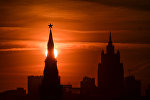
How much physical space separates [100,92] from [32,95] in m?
27.7

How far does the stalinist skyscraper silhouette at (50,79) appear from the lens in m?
→ 109

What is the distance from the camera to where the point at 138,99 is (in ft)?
616

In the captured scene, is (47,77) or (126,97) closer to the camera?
(47,77)

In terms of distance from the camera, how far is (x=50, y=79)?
10956 cm

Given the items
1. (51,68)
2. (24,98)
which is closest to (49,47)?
(51,68)

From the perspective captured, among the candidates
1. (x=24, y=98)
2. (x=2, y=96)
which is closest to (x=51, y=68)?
(x=24, y=98)

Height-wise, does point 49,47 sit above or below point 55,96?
above

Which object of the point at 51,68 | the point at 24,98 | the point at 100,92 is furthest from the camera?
the point at 100,92

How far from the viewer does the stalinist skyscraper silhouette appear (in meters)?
109

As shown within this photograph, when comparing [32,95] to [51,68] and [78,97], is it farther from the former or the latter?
[51,68]

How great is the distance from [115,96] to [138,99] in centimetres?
914

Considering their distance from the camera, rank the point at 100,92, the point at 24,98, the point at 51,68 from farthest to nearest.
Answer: the point at 100,92, the point at 24,98, the point at 51,68

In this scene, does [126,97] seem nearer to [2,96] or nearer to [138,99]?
[138,99]

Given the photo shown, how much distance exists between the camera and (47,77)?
359 feet
